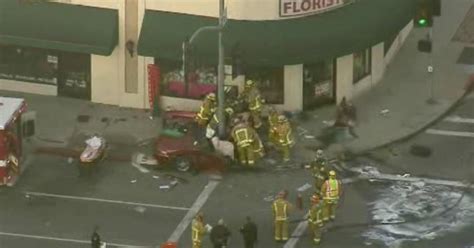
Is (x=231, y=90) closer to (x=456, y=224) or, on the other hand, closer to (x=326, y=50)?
(x=326, y=50)

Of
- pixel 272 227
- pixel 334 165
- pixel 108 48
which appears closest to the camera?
pixel 272 227

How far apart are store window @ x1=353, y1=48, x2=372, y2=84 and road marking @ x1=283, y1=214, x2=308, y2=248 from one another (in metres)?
8.56

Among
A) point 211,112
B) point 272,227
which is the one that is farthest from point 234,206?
point 211,112

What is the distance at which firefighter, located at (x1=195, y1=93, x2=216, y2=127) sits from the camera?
41156mm

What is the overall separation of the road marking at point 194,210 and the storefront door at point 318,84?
5.44 m

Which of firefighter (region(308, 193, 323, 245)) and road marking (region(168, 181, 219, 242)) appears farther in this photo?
road marking (region(168, 181, 219, 242))

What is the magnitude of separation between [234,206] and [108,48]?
7.61 metres

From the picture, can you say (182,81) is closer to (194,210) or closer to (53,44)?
(53,44)

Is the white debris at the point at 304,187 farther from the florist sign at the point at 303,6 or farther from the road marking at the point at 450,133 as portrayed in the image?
the florist sign at the point at 303,6

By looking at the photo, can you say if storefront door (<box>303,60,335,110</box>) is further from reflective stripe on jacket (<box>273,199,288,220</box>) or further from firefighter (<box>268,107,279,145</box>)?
reflective stripe on jacket (<box>273,199,288,220</box>)

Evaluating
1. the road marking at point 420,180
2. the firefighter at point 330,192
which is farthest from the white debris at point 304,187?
the firefighter at point 330,192

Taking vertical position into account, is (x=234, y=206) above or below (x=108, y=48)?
below

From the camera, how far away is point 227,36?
41656 mm

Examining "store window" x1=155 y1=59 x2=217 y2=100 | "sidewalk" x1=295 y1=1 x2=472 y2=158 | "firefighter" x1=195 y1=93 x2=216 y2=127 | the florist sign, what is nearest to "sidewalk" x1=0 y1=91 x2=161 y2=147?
"store window" x1=155 y1=59 x2=217 y2=100
